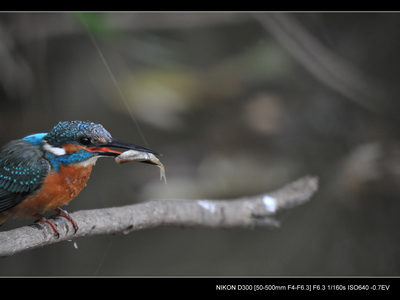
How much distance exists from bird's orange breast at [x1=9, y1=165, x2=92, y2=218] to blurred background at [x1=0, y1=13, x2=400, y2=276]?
1.44 feet

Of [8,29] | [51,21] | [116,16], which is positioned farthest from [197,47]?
[8,29]

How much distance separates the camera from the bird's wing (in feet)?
2.87

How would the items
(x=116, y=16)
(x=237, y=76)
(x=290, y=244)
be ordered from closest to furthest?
(x=116, y=16) → (x=290, y=244) → (x=237, y=76)

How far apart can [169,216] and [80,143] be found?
1.76 feet

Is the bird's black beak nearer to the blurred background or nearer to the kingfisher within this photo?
the kingfisher

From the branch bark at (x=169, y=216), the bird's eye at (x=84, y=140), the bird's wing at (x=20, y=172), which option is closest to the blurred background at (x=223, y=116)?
the branch bark at (x=169, y=216)

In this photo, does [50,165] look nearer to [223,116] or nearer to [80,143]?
[80,143]

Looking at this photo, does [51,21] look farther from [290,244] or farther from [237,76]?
[290,244]

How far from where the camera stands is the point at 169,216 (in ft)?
4.10

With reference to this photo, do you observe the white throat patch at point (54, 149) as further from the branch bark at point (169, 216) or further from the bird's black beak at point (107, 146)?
the branch bark at point (169, 216)

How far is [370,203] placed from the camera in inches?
63.6

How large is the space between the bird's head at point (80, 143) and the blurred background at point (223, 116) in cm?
46

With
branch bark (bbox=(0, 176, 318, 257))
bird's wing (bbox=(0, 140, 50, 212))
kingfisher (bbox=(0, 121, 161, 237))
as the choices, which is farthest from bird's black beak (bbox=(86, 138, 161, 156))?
branch bark (bbox=(0, 176, 318, 257))
